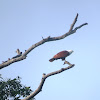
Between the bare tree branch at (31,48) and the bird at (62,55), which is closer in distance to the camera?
the bird at (62,55)

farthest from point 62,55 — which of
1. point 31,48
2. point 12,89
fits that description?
point 12,89

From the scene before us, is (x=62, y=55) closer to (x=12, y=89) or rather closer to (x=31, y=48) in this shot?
(x=31, y=48)

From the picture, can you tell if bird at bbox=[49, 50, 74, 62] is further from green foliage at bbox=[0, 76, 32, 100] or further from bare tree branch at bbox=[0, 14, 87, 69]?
green foliage at bbox=[0, 76, 32, 100]

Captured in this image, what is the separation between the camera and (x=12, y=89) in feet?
33.3

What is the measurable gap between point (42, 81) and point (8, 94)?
16.4 feet

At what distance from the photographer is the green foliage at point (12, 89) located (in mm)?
9852

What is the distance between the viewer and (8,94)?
9984mm

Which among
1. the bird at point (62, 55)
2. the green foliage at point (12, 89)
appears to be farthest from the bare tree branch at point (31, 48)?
the green foliage at point (12, 89)

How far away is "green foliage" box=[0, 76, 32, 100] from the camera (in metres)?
9.85

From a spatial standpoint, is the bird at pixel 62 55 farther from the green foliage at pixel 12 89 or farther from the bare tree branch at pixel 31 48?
the green foliage at pixel 12 89

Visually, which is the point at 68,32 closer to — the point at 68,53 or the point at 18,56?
the point at 68,53

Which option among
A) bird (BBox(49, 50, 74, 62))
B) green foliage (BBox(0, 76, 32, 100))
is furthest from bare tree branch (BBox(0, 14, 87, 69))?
green foliage (BBox(0, 76, 32, 100))

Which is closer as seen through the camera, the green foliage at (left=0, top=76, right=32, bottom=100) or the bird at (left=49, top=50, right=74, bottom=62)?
the bird at (left=49, top=50, right=74, bottom=62)

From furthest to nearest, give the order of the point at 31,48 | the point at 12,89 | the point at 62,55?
1. the point at 12,89
2. the point at 31,48
3. the point at 62,55
